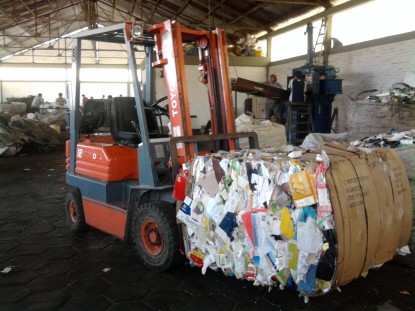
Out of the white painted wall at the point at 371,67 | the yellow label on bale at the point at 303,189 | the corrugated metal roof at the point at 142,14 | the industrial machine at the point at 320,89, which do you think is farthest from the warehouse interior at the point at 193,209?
the corrugated metal roof at the point at 142,14

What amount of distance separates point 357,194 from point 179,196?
1.32 meters

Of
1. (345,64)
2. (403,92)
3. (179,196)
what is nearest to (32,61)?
(345,64)

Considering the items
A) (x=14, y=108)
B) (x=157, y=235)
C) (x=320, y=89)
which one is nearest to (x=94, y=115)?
(x=157, y=235)

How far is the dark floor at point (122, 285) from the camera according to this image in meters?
2.81

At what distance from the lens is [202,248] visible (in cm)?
296

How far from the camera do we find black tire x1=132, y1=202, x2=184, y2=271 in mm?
3143

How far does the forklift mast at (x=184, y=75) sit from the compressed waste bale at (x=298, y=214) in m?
0.66

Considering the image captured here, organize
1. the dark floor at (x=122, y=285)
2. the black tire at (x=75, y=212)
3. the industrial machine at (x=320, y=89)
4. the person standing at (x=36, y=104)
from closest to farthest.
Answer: the dark floor at (x=122, y=285) → the black tire at (x=75, y=212) → the industrial machine at (x=320, y=89) → the person standing at (x=36, y=104)

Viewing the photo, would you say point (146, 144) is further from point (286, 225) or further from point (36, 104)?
point (36, 104)

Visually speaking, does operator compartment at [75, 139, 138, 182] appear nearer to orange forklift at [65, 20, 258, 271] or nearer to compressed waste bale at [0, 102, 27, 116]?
orange forklift at [65, 20, 258, 271]

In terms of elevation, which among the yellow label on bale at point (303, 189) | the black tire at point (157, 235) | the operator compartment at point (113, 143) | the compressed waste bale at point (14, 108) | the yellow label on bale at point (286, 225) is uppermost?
the compressed waste bale at point (14, 108)

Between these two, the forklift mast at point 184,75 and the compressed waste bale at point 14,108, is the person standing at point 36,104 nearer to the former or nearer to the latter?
the compressed waste bale at point 14,108

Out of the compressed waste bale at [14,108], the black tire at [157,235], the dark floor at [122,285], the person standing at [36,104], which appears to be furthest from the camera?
the person standing at [36,104]

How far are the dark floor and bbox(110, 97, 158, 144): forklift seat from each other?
1.19 metres
